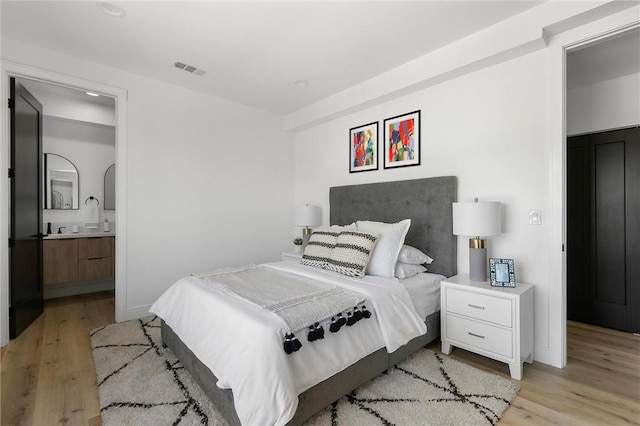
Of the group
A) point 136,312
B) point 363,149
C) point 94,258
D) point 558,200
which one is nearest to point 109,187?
point 94,258

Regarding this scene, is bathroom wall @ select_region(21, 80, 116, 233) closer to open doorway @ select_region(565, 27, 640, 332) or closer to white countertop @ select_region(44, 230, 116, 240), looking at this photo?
white countertop @ select_region(44, 230, 116, 240)

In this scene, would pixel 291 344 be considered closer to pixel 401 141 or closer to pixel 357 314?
pixel 357 314

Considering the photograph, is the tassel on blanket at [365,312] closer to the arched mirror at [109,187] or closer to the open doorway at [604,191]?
the open doorway at [604,191]

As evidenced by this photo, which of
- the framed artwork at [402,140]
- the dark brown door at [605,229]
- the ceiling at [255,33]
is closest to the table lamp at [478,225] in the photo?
the framed artwork at [402,140]

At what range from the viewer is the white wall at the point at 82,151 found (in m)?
4.23

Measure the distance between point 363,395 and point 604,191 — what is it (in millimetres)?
3212

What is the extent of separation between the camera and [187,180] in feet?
12.1

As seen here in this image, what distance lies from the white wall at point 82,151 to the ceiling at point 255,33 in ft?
6.02

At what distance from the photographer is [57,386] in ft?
6.68

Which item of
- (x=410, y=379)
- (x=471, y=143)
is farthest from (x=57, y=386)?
(x=471, y=143)

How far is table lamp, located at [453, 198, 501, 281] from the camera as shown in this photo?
2.38 m

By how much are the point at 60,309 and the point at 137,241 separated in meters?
1.45

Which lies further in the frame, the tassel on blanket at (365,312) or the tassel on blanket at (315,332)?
the tassel on blanket at (365,312)

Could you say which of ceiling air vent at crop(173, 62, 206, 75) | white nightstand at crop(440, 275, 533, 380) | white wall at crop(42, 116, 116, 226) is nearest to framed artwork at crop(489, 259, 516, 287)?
white nightstand at crop(440, 275, 533, 380)
